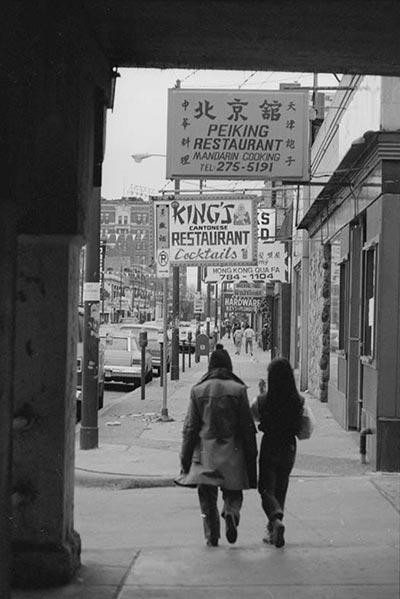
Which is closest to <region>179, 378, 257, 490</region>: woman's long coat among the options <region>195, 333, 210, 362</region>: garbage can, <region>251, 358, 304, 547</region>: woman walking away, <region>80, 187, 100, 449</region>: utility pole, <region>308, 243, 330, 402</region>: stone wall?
<region>251, 358, 304, 547</region>: woman walking away

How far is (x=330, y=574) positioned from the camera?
6172 mm

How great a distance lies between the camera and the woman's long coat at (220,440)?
6.94 meters

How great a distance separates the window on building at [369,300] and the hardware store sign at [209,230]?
4411mm

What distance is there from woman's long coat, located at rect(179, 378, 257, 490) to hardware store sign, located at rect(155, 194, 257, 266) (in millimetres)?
8783

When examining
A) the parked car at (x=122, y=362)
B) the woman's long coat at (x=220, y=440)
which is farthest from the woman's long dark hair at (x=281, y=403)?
the parked car at (x=122, y=362)

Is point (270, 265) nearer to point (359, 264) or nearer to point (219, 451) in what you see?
point (359, 264)

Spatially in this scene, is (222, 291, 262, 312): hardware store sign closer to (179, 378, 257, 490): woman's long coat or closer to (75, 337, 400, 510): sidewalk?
(75, 337, 400, 510): sidewalk

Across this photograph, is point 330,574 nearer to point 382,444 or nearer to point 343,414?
point 382,444

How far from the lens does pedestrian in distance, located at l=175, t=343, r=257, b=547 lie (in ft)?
22.8

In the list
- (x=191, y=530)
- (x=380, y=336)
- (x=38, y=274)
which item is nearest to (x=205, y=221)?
(x=380, y=336)

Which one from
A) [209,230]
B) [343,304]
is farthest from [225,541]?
[209,230]

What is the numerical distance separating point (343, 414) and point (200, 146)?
5509 millimetres

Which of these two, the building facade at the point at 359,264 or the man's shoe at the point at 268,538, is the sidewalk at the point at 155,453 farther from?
the man's shoe at the point at 268,538

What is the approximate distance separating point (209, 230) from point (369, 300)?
508 cm
